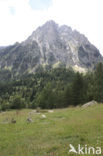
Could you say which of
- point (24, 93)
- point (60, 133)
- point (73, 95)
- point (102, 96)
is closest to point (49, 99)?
point (73, 95)

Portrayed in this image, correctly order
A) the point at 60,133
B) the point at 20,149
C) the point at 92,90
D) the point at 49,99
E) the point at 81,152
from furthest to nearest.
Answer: the point at 49,99 < the point at 92,90 < the point at 60,133 < the point at 20,149 < the point at 81,152

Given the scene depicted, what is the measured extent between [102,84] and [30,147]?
153 feet

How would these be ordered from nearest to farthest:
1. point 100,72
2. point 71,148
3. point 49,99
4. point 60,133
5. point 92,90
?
1. point 71,148
2. point 60,133
3. point 100,72
4. point 92,90
5. point 49,99

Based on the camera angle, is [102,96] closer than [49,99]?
Yes

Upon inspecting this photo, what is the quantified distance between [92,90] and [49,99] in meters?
25.4

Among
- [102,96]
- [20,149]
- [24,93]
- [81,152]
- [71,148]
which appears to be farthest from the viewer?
[24,93]

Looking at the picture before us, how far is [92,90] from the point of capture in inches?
2361

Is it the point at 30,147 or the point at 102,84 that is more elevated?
the point at 102,84

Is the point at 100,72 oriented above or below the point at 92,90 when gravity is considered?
above

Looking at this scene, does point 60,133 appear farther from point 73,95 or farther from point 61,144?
point 73,95

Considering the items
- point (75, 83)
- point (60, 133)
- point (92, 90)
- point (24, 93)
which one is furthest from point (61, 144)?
point (24, 93)

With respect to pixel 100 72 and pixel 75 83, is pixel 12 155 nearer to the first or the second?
pixel 100 72

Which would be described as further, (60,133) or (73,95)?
(73,95)

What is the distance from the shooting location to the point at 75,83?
57344 mm
